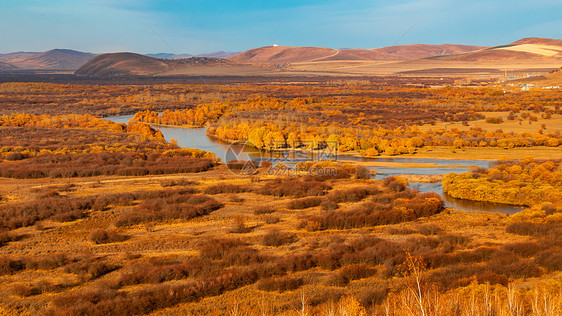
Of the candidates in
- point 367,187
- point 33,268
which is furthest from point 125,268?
point 367,187

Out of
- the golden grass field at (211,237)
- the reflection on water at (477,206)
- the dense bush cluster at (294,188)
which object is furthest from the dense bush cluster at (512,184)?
the dense bush cluster at (294,188)

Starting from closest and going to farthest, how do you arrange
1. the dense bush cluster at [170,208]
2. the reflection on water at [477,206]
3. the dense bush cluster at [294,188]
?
the dense bush cluster at [170,208], the reflection on water at [477,206], the dense bush cluster at [294,188]

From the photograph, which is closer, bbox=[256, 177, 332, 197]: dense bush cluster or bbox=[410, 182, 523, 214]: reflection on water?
bbox=[410, 182, 523, 214]: reflection on water

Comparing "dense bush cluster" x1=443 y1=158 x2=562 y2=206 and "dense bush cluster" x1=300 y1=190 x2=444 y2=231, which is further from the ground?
"dense bush cluster" x1=443 y1=158 x2=562 y2=206

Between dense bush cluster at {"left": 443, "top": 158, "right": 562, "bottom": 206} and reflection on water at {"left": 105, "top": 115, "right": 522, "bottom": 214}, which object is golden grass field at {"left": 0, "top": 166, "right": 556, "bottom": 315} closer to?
reflection on water at {"left": 105, "top": 115, "right": 522, "bottom": 214}

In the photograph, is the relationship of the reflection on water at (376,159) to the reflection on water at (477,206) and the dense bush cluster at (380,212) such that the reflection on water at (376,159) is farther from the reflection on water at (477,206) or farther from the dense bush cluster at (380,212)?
the dense bush cluster at (380,212)

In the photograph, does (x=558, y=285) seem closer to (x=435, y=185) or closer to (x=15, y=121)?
(x=435, y=185)

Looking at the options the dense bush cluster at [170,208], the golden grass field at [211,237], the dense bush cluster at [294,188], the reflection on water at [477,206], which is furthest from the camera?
the dense bush cluster at [294,188]

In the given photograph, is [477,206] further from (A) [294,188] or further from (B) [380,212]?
(A) [294,188]

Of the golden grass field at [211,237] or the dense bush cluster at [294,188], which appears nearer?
the golden grass field at [211,237]

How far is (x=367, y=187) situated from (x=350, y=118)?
3884 cm

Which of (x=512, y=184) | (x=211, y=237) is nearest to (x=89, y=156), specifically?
(x=211, y=237)

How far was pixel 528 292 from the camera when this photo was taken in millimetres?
10836

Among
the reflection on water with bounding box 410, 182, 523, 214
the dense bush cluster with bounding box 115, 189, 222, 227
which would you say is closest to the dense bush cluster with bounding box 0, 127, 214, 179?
the dense bush cluster with bounding box 115, 189, 222, 227
